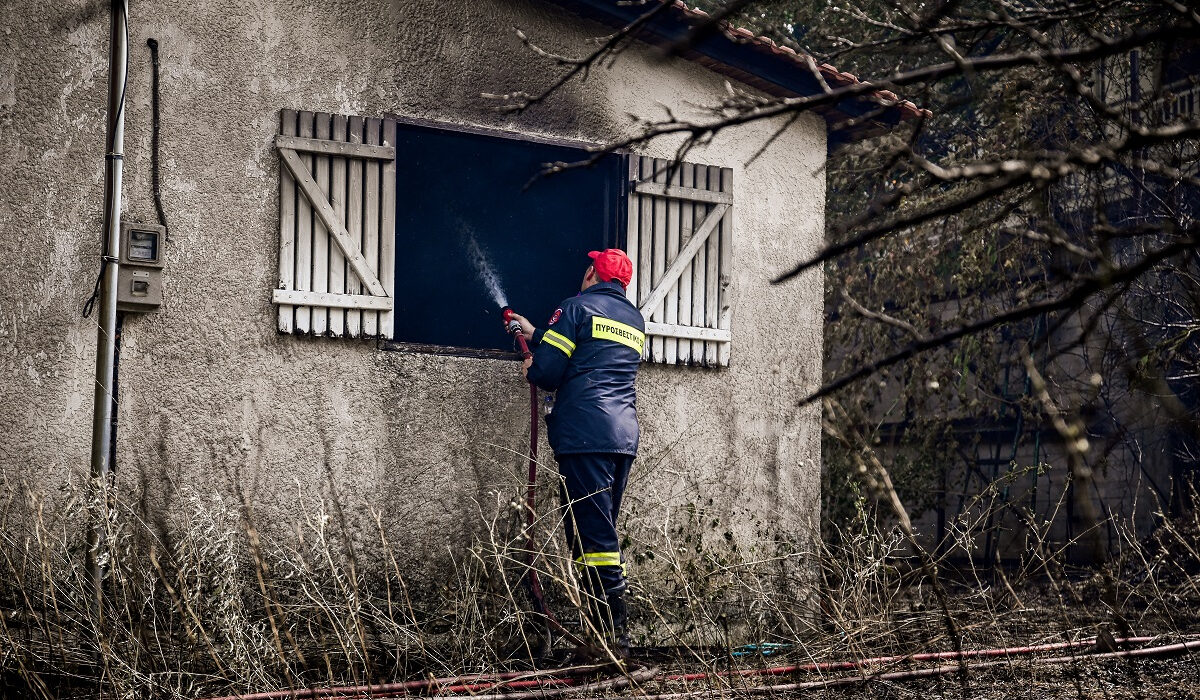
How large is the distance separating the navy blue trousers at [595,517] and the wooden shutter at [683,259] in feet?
4.24

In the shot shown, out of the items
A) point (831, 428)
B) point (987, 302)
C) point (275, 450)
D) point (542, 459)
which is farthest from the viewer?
point (987, 302)

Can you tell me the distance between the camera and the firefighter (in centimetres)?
627

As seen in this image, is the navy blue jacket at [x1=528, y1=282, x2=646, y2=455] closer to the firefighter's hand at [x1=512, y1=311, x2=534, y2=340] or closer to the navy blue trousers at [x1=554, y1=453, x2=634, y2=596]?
the navy blue trousers at [x1=554, y1=453, x2=634, y2=596]

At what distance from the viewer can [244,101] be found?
6.73 meters

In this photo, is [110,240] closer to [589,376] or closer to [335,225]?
[335,225]

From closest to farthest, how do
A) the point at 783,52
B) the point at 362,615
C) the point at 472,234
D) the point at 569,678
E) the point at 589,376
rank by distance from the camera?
the point at 569,678 → the point at 362,615 → the point at 589,376 → the point at 783,52 → the point at 472,234

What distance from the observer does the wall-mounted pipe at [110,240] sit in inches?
244

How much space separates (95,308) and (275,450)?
1141 mm

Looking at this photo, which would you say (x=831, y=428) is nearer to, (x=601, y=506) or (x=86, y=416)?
(x=601, y=506)

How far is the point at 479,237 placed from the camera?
30.4 feet

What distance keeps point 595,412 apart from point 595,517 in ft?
1.76

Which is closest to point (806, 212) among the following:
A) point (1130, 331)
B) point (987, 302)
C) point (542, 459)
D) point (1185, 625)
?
point (542, 459)

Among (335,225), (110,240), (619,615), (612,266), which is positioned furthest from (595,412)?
(110,240)

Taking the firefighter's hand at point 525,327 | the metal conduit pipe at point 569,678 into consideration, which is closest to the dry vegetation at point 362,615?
the metal conduit pipe at point 569,678
